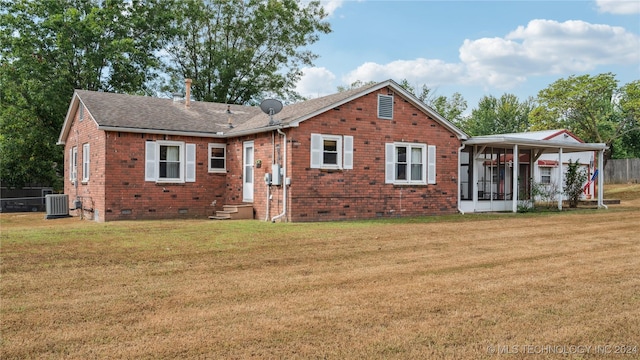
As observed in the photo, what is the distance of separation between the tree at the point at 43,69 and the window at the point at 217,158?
11266 mm

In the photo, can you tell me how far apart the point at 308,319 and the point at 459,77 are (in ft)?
143

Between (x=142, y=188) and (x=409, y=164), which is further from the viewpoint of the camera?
(x=409, y=164)

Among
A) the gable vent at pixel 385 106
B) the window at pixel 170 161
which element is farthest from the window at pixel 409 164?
the window at pixel 170 161

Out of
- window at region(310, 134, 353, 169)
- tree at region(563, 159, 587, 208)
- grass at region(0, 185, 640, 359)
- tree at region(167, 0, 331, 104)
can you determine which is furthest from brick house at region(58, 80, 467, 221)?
tree at region(167, 0, 331, 104)

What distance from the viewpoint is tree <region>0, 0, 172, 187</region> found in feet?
87.7

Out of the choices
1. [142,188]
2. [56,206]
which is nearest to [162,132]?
[142,188]

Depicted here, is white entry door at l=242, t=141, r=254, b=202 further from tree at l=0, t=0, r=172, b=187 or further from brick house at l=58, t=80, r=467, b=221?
tree at l=0, t=0, r=172, b=187

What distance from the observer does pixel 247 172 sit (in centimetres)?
1908

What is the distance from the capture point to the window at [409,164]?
60.8 ft

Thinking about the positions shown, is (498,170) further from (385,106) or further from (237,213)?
(237,213)

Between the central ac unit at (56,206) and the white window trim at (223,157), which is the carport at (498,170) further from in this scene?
the central ac unit at (56,206)

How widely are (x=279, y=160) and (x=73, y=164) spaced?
1027cm

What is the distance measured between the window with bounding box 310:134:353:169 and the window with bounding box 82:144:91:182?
874 cm

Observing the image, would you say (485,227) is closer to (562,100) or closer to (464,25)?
(464,25)
